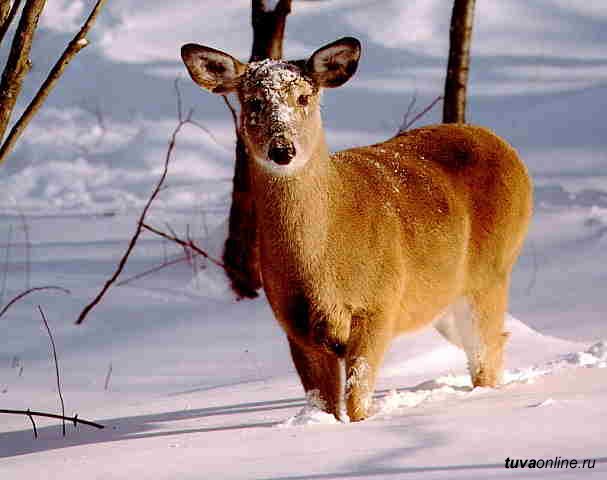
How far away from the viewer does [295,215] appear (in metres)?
4.27

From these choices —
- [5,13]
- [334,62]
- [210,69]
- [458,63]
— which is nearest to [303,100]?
[334,62]

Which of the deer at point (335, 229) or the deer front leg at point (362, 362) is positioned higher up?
the deer at point (335, 229)

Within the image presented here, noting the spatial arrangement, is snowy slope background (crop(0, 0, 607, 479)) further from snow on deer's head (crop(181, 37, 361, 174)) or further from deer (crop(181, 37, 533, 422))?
snow on deer's head (crop(181, 37, 361, 174))

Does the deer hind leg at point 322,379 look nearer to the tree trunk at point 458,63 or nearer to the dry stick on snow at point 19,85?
the dry stick on snow at point 19,85

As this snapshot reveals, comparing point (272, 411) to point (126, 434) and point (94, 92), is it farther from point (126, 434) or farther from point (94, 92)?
point (94, 92)

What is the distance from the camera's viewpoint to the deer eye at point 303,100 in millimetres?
4289

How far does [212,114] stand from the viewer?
15.3 m

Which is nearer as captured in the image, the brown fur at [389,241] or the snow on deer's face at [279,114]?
the snow on deer's face at [279,114]

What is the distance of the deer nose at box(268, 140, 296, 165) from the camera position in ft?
13.3

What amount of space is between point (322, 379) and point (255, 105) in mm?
1142

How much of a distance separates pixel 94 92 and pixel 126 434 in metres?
12.6

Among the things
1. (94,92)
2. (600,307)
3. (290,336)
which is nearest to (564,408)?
(290,336)

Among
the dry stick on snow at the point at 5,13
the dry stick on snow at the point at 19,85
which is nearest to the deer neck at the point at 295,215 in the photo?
the dry stick on snow at the point at 19,85

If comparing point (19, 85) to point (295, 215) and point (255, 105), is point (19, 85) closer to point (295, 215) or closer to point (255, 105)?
point (255, 105)
